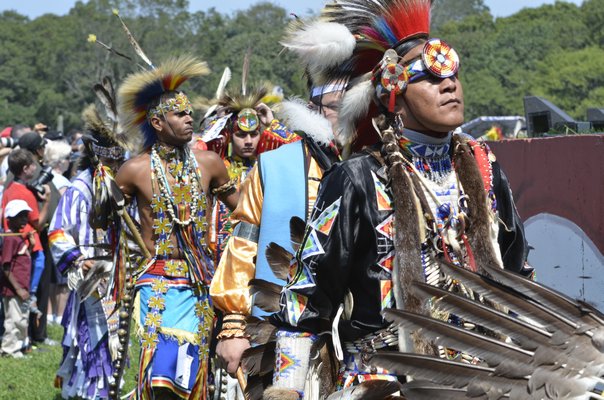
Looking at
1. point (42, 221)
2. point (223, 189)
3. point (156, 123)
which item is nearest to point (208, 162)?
point (223, 189)

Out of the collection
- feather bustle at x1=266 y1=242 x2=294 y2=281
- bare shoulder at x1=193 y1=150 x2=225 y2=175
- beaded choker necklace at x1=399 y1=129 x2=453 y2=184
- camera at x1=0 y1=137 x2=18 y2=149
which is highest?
camera at x1=0 y1=137 x2=18 y2=149

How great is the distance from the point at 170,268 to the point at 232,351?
57.6 inches

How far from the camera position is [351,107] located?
114 inches

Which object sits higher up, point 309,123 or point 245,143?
point 245,143

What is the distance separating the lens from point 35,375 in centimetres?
795

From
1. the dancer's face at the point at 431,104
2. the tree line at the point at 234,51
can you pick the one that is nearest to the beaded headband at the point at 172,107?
the dancer's face at the point at 431,104

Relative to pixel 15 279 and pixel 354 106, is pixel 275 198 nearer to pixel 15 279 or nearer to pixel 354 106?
pixel 354 106

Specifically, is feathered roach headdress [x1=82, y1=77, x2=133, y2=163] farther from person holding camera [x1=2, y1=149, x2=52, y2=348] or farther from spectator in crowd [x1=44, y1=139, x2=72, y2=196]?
spectator in crowd [x1=44, y1=139, x2=72, y2=196]

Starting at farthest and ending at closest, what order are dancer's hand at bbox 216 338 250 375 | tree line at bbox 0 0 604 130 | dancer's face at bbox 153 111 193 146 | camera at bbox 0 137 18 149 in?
tree line at bbox 0 0 604 130, camera at bbox 0 137 18 149, dancer's face at bbox 153 111 193 146, dancer's hand at bbox 216 338 250 375

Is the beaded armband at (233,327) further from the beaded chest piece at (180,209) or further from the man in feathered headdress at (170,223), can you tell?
the beaded chest piece at (180,209)

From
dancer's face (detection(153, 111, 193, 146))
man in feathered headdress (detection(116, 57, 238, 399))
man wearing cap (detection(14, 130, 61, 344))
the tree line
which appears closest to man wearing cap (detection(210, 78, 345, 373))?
man in feathered headdress (detection(116, 57, 238, 399))

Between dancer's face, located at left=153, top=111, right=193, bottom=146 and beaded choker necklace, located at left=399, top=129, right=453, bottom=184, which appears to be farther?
dancer's face, located at left=153, top=111, right=193, bottom=146

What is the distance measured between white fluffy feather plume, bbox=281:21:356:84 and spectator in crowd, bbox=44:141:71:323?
7.03 m

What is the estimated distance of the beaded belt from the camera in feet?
16.2
